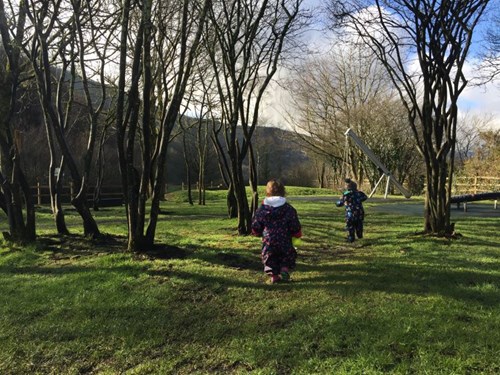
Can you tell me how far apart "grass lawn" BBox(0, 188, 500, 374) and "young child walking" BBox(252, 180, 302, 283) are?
0.25 metres

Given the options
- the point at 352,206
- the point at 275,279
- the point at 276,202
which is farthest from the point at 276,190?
the point at 352,206

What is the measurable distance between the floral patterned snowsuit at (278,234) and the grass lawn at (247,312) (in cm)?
31

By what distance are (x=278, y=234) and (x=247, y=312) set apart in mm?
1260

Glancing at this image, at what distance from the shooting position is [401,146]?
36.9 meters

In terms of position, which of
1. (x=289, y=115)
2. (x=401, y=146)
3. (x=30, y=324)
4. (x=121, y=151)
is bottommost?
(x=30, y=324)

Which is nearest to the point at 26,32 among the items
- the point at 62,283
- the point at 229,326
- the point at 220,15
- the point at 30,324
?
the point at 220,15

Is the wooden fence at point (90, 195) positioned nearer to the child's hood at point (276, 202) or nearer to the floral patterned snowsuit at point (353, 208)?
the floral patterned snowsuit at point (353, 208)

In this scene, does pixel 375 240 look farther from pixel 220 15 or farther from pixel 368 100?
pixel 368 100

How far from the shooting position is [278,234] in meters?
5.63

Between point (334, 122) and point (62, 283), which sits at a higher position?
point (334, 122)

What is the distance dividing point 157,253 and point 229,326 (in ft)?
10.8

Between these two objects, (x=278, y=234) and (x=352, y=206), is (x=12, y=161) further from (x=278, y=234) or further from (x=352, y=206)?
(x=352, y=206)

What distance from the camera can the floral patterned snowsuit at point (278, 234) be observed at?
18.4 ft

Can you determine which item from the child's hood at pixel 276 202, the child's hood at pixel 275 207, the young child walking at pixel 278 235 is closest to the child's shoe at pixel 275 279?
the young child walking at pixel 278 235
